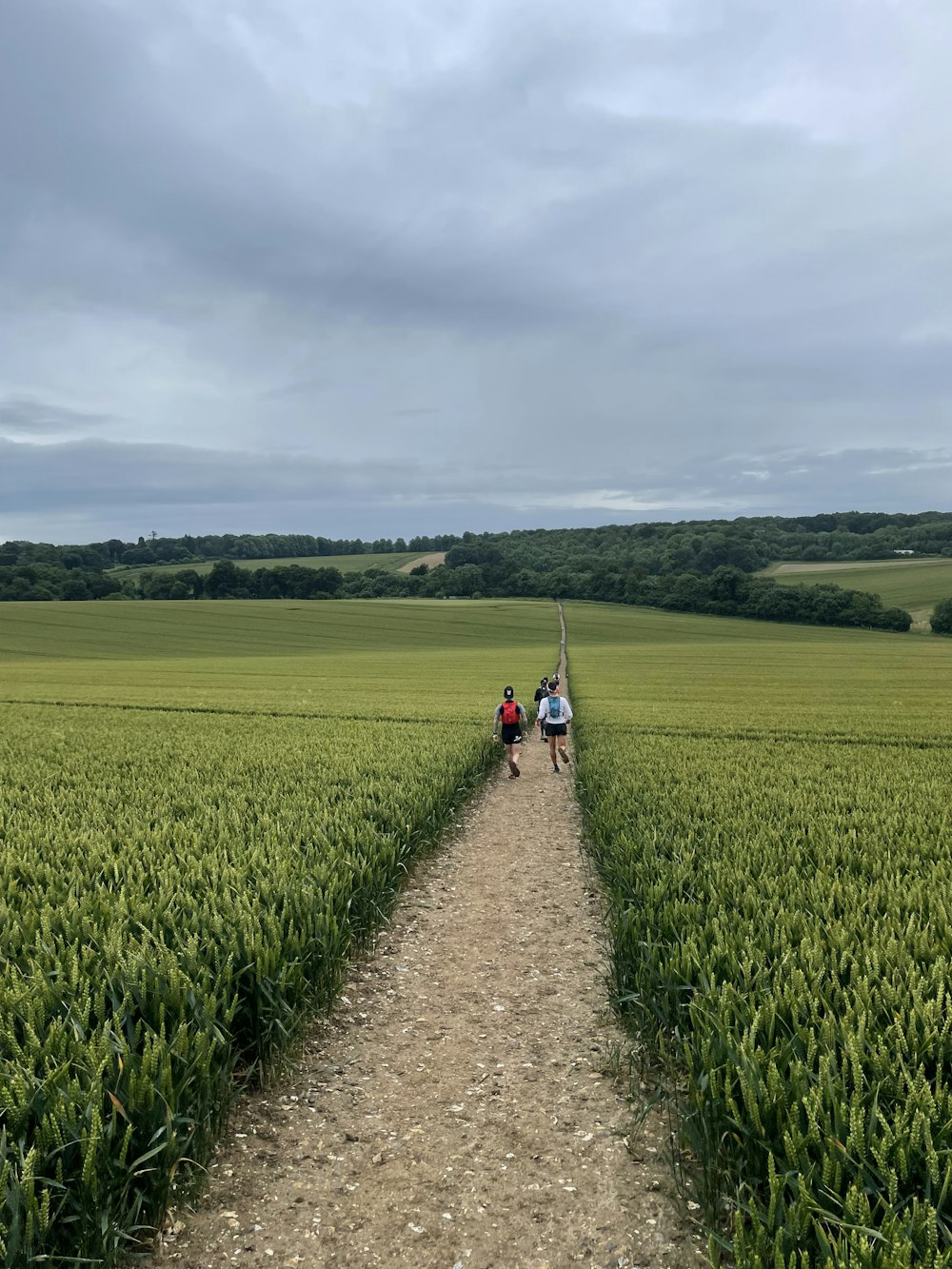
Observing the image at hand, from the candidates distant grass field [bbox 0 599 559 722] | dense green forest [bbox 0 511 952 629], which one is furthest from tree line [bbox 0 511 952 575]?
distant grass field [bbox 0 599 559 722]

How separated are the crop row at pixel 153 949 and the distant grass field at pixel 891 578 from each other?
113m

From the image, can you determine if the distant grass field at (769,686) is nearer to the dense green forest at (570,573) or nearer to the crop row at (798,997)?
the crop row at (798,997)

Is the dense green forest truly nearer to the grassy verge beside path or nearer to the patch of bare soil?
the patch of bare soil

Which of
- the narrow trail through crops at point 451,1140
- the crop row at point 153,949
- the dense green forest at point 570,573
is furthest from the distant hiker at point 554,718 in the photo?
the dense green forest at point 570,573

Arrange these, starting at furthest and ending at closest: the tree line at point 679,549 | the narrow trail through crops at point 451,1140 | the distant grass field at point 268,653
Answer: the tree line at point 679,549 → the distant grass field at point 268,653 → the narrow trail through crops at point 451,1140

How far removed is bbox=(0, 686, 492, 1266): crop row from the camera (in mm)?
3463

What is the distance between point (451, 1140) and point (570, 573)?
5627 inches

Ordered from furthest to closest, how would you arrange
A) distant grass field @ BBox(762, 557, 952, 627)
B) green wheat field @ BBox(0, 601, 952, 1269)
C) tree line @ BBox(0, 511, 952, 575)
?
tree line @ BBox(0, 511, 952, 575)
distant grass field @ BBox(762, 557, 952, 627)
green wheat field @ BBox(0, 601, 952, 1269)

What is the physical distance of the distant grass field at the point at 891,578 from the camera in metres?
110

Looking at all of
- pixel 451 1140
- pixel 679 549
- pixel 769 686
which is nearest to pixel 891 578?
pixel 679 549

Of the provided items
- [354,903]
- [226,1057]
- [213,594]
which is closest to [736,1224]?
[226,1057]

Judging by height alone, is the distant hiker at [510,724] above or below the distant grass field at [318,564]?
below

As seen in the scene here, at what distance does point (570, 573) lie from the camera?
14512 centimetres

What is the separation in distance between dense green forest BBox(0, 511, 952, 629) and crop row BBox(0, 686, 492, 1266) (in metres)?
111
